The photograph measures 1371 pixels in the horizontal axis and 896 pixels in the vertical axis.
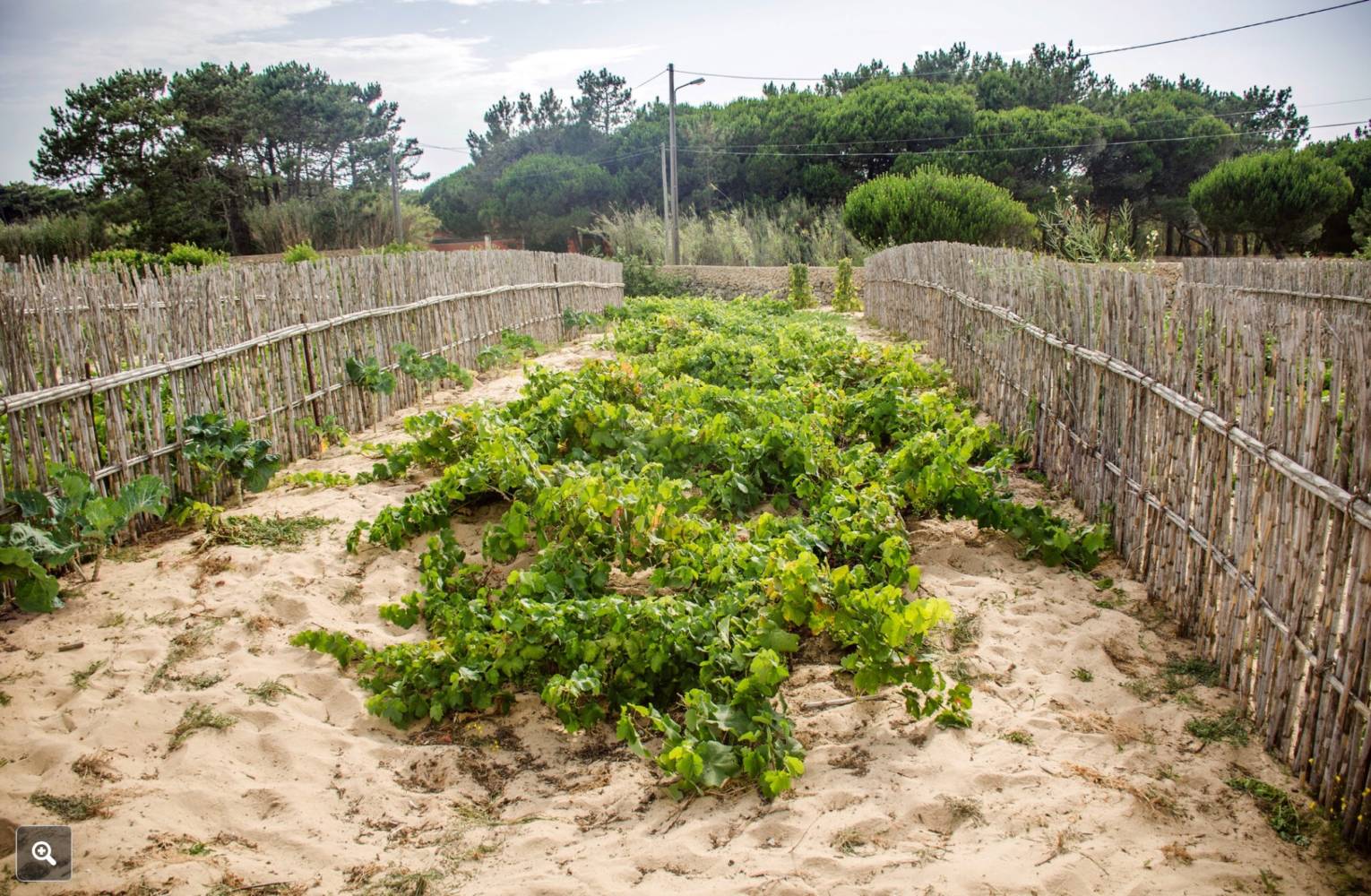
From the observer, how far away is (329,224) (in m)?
34.1

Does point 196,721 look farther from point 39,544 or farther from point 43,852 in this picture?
point 39,544

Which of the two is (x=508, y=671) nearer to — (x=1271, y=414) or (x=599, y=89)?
(x=1271, y=414)

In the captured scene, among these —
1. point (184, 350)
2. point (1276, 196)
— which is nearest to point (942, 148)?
point (1276, 196)

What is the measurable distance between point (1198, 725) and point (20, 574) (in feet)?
15.4

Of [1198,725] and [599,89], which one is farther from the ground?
[599,89]

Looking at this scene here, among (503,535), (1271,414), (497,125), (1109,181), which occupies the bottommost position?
(503,535)

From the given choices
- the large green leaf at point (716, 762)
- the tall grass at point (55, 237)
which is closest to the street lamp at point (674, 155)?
the tall grass at point (55, 237)

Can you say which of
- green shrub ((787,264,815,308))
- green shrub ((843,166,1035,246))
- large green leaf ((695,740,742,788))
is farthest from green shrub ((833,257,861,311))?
large green leaf ((695,740,742,788))

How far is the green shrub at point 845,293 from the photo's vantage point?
19.3 meters

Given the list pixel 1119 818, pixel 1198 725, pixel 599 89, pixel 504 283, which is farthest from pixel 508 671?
pixel 599 89

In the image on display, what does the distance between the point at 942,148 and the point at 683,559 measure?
123 feet

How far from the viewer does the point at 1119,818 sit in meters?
2.61

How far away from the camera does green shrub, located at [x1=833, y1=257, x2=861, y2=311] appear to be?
19.3 m

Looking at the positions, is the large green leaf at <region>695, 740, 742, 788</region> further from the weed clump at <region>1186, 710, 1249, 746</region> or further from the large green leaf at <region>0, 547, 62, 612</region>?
the large green leaf at <region>0, 547, 62, 612</region>
